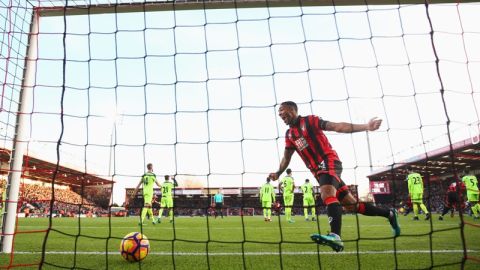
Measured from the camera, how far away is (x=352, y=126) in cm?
353

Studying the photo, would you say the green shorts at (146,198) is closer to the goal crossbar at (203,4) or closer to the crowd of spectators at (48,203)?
the goal crossbar at (203,4)

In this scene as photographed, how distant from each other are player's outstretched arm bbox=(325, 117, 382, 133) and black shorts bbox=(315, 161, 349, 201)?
40cm

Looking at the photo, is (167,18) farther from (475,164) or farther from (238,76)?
(475,164)

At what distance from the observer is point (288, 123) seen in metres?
4.00

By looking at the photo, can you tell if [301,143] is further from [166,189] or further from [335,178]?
[166,189]

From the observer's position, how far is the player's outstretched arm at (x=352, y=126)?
10.8ft

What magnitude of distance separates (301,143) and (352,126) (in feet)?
2.07

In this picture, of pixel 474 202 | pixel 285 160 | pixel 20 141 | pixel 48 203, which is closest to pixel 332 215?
pixel 285 160

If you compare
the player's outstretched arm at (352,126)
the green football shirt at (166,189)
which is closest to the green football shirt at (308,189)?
the green football shirt at (166,189)

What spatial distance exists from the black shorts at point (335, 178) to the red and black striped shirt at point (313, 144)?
1.6 inches

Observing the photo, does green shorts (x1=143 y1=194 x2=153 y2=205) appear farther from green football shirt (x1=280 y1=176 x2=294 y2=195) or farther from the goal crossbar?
the goal crossbar

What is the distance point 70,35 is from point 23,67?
3.65ft

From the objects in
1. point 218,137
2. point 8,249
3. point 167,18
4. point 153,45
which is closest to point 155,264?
point 218,137

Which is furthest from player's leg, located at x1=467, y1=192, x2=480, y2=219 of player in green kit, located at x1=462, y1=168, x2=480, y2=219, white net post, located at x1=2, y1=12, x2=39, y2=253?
white net post, located at x1=2, y1=12, x2=39, y2=253
